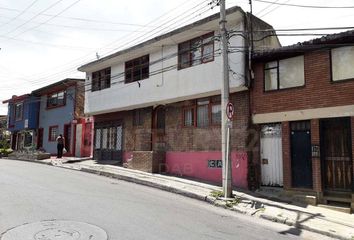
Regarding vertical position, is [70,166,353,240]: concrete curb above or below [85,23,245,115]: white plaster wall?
below

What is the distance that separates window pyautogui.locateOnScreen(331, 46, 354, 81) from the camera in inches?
524

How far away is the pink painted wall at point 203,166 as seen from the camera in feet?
51.5

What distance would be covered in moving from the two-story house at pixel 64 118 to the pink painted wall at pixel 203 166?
10.1 m

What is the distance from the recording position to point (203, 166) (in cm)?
1733

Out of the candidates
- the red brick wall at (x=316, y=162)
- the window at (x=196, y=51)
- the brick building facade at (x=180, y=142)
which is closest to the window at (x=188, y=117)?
the brick building facade at (x=180, y=142)

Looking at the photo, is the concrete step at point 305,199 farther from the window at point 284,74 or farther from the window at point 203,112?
the window at point 203,112

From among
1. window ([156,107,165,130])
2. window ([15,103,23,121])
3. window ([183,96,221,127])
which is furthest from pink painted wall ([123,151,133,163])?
window ([15,103,23,121])

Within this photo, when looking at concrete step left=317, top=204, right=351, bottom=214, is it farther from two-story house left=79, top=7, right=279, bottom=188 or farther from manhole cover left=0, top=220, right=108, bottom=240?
manhole cover left=0, top=220, right=108, bottom=240

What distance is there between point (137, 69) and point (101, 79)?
3826 mm

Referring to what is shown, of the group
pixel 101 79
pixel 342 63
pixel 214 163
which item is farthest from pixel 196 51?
pixel 101 79

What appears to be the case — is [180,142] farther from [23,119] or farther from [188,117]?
[23,119]

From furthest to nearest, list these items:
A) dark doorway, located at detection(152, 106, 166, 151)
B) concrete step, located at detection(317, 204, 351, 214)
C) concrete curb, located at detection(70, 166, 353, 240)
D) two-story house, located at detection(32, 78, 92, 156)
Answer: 1. two-story house, located at detection(32, 78, 92, 156)
2. dark doorway, located at detection(152, 106, 166, 151)
3. concrete step, located at detection(317, 204, 351, 214)
4. concrete curb, located at detection(70, 166, 353, 240)

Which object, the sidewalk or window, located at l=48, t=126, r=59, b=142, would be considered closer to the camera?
the sidewalk

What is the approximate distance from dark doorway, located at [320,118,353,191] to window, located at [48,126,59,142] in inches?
896
